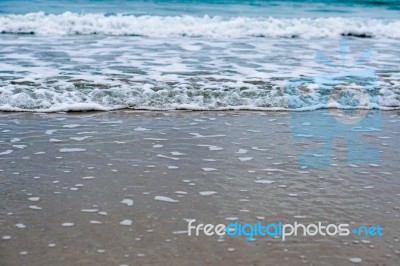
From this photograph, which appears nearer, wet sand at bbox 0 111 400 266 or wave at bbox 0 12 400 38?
wet sand at bbox 0 111 400 266

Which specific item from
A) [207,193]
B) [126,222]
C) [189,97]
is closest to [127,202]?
[126,222]

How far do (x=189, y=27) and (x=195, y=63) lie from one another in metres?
5.58

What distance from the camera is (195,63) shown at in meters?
7.82

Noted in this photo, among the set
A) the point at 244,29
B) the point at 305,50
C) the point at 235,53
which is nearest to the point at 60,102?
the point at 235,53

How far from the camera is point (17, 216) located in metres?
2.92

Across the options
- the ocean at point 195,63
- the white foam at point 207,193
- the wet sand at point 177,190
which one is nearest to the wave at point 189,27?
Result: the ocean at point 195,63

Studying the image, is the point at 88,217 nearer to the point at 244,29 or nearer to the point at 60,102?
the point at 60,102

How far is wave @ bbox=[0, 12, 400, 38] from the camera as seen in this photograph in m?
12.5

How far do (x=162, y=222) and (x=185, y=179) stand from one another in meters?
0.68

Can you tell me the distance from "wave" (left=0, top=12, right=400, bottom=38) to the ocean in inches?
1.0

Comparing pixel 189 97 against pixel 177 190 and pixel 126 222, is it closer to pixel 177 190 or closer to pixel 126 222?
pixel 177 190

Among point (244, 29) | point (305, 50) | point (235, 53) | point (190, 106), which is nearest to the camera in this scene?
point (190, 106)

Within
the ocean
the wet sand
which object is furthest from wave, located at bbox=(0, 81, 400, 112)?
the wet sand

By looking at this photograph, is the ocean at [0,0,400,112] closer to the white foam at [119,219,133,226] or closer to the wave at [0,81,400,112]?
the wave at [0,81,400,112]
